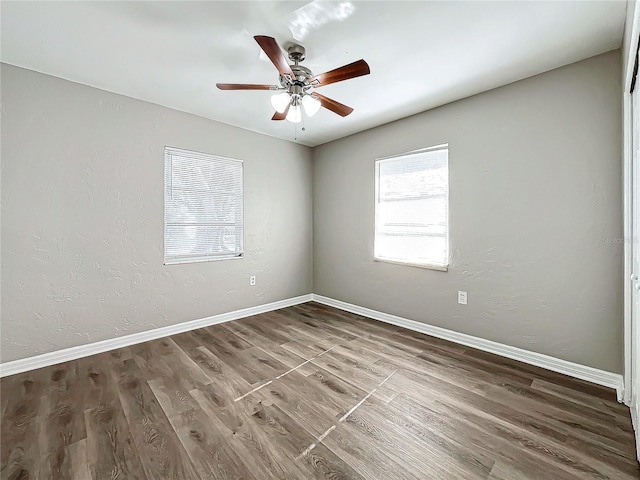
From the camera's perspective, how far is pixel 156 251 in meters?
3.17

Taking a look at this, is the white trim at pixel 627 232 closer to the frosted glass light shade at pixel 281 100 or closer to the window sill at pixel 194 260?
the frosted glass light shade at pixel 281 100

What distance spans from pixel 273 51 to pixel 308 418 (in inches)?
90.3

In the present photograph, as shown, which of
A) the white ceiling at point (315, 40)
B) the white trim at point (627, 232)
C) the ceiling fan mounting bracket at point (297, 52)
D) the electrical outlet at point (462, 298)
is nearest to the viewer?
the white ceiling at point (315, 40)

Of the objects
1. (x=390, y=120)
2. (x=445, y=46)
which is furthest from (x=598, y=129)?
(x=390, y=120)

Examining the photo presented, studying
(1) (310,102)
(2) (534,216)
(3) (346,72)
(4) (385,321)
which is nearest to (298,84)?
(1) (310,102)

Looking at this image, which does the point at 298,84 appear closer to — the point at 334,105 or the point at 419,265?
the point at 334,105

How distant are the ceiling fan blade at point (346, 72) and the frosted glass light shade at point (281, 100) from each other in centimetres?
26

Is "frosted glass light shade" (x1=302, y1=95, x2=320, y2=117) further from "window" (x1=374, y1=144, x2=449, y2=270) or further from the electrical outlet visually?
the electrical outlet

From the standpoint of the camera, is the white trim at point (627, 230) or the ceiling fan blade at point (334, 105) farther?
the ceiling fan blade at point (334, 105)

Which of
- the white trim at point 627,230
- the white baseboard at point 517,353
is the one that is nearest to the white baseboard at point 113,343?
the white baseboard at point 517,353

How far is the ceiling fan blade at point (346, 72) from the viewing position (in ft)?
5.96

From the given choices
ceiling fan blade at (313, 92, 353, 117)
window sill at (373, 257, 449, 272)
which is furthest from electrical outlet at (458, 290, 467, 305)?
ceiling fan blade at (313, 92, 353, 117)

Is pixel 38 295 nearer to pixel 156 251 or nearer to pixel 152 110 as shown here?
pixel 156 251

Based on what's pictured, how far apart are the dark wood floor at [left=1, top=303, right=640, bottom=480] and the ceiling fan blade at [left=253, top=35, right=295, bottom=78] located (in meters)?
2.28
